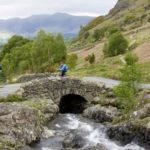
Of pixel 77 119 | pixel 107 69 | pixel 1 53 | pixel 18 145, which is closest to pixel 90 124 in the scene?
pixel 77 119

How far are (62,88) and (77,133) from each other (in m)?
18.4

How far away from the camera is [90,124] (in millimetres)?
53750

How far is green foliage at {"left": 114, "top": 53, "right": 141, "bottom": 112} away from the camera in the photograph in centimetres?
5272

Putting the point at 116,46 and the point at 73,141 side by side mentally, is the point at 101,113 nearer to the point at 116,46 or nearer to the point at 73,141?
the point at 73,141

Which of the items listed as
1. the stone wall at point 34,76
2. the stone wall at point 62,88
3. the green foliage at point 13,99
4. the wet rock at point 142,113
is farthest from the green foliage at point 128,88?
the stone wall at point 34,76

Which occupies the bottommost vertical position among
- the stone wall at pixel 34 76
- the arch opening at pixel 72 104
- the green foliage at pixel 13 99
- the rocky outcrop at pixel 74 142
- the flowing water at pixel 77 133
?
the arch opening at pixel 72 104

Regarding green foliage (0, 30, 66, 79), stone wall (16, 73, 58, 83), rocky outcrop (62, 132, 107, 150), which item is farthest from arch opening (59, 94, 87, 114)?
green foliage (0, 30, 66, 79)

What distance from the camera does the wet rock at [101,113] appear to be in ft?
179

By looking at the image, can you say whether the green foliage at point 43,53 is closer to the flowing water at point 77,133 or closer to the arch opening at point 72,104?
the arch opening at point 72,104

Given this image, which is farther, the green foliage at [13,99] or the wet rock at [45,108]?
the green foliage at [13,99]

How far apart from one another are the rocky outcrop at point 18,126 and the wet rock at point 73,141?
3402 mm

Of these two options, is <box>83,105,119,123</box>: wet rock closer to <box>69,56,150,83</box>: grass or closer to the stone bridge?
the stone bridge

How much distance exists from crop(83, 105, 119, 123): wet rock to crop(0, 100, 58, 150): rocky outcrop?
8.66 meters

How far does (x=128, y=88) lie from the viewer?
176 feet
